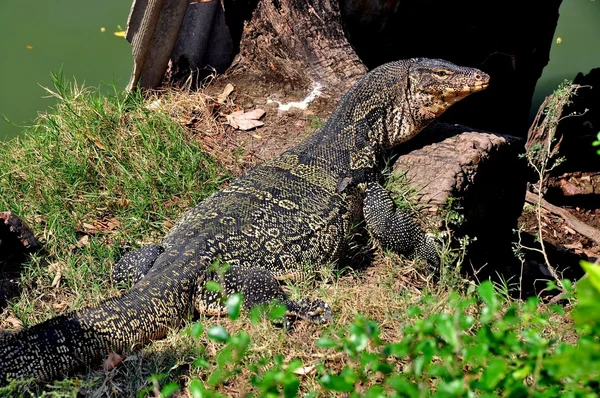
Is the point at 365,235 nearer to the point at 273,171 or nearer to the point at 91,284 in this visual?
the point at 273,171

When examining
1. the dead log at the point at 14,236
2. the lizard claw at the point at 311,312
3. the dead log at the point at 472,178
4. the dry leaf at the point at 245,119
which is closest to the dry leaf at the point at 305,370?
the lizard claw at the point at 311,312

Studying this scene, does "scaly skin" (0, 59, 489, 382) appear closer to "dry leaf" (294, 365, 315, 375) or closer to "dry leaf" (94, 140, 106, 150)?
"dry leaf" (294, 365, 315, 375)

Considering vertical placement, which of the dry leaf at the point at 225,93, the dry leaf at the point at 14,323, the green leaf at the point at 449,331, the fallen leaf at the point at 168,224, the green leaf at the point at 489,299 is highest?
the green leaf at the point at 489,299

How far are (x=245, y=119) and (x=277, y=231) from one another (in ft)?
6.94

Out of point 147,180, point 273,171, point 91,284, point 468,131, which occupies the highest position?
point 468,131

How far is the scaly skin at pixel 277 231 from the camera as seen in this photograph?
3.83m

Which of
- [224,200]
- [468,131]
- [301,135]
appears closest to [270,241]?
[224,200]

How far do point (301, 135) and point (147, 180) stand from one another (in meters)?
1.53

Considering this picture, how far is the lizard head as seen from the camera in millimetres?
5840

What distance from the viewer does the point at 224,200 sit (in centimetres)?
494

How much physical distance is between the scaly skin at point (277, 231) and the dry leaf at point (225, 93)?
1.48 metres

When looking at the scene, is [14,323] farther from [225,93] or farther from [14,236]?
[225,93]

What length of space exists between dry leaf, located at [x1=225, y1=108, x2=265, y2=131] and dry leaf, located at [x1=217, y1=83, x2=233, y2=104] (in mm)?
218

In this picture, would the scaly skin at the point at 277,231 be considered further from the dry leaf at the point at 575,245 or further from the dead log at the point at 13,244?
the dry leaf at the point at 575,245
